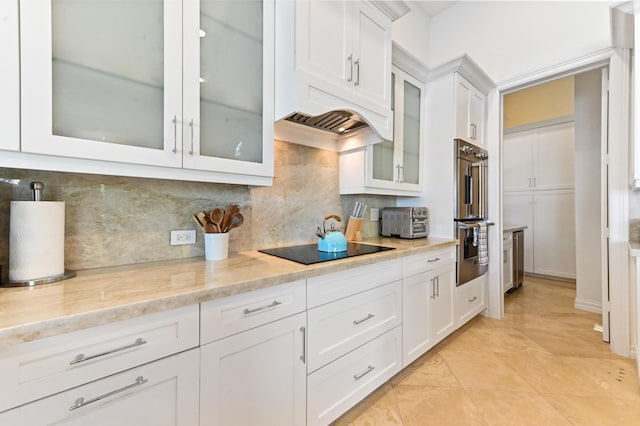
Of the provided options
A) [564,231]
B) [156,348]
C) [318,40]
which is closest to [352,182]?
[318,40]

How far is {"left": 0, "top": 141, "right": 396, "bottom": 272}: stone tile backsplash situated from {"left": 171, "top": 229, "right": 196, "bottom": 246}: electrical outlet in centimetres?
2

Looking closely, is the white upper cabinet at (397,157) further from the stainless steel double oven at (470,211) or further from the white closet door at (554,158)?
the white closet door at (554,158)

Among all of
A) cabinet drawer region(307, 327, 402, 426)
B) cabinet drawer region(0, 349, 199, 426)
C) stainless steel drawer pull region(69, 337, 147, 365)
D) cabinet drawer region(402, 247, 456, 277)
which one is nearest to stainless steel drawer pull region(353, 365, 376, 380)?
cabinet drawer region(307, 327, 402, 426)

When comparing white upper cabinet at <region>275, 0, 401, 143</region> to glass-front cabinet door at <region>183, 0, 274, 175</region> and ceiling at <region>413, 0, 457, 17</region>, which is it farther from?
ceiling at <region>413, 0, 457, 17</region>

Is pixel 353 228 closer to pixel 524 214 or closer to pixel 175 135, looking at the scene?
pixel 175 135

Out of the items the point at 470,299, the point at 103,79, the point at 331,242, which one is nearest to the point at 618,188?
the point at 470,299

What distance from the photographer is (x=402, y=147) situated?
91.4 inches

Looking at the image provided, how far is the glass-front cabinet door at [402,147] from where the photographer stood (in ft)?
6.93

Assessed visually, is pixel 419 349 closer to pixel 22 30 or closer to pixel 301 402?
pixel 301 402

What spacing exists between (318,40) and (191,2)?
24.8 inches

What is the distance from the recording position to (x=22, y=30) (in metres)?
0.81

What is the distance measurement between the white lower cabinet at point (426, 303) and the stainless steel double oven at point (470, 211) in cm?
24

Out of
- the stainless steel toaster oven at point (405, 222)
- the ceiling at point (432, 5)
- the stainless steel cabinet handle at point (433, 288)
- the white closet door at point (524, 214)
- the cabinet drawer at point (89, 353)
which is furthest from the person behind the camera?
the white closet door at point (524, 214)

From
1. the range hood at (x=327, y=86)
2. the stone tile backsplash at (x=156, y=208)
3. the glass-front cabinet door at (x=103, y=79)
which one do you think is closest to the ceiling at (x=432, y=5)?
the range hood at (x=327, y=86)
